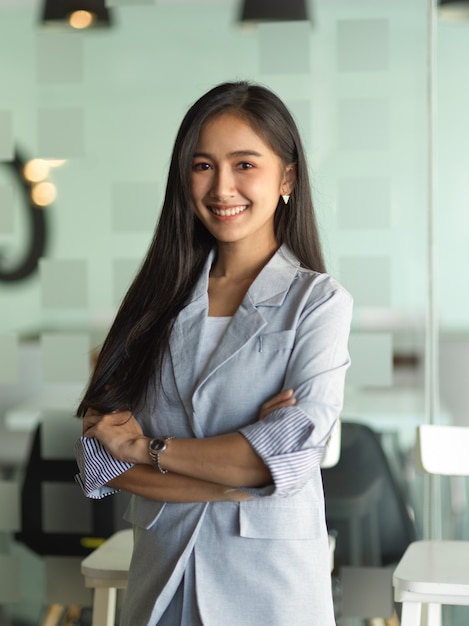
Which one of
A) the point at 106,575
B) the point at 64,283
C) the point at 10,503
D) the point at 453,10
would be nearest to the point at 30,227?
the point at 64,283

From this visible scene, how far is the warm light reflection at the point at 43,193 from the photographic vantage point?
3309 millimetres

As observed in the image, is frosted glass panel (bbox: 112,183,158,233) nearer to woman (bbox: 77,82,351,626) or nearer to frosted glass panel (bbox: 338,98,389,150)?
frosted glass panel (bbox: 338,98,389,150)

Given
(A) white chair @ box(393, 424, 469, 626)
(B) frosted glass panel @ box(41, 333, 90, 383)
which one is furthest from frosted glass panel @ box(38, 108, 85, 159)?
(A) white chair @ box(393, 424, 469, 626)

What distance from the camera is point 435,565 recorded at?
238cm

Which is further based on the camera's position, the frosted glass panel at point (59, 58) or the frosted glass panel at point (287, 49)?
the frosted glass panel at point (59, 58)

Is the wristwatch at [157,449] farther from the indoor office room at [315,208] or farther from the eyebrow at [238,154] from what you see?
the indoor office room at [315,208]

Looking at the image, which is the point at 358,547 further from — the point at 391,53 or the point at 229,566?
the point at 229,566

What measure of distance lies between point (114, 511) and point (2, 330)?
0.68 metres

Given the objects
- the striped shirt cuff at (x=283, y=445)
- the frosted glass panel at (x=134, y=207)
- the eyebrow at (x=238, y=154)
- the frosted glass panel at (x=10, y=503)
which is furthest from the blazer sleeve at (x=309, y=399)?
the frosted glass panel at (x=10, y=503)

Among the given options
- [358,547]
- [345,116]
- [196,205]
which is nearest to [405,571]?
[358,547]

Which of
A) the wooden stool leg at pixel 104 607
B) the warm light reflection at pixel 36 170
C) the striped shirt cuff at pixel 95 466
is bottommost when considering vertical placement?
the wooden stool leg at pixel 104 607

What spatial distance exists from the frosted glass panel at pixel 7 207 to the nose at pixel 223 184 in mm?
1794

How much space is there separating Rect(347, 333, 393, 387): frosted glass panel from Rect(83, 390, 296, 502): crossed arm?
1539mm

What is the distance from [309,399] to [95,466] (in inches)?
15.0
